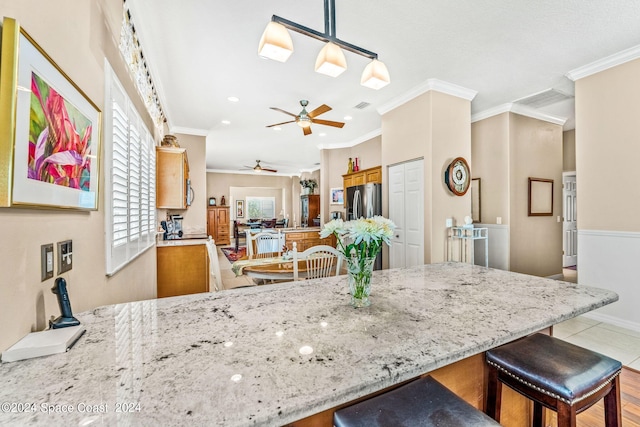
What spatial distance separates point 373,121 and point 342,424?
16.3 feet

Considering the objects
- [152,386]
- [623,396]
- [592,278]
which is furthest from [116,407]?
[592,278]

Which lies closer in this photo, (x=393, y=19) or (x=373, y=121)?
(x=393, y=19)

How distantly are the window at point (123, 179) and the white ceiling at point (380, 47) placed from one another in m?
0.98

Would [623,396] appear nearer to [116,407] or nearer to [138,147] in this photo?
[116,407]

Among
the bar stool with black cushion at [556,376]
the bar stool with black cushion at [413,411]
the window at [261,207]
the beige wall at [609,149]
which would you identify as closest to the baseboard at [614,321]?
the beige wall at [609,149]

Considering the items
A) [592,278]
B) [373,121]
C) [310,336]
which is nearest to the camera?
[310,336]

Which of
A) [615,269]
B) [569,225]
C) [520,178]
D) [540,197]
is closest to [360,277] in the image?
[615,269]

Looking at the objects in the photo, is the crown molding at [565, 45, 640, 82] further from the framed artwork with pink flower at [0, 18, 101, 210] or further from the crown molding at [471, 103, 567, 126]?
the framed artwork with pink flower at [0, 18, 101, 210]

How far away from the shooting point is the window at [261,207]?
1271cm

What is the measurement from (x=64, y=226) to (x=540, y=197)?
6.04m

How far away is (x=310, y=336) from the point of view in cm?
94

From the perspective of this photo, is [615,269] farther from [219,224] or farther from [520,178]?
[219,224]

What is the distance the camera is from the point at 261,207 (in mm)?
12805

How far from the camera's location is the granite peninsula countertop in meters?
0.60
